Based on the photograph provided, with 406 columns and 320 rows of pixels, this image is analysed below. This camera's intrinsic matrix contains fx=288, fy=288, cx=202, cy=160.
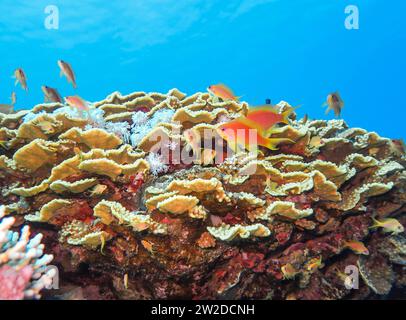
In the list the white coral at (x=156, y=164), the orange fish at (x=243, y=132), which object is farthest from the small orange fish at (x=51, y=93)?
the orange fish at (x=243, y=132)

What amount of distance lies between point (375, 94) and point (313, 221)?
134 meters

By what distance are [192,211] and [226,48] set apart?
101m

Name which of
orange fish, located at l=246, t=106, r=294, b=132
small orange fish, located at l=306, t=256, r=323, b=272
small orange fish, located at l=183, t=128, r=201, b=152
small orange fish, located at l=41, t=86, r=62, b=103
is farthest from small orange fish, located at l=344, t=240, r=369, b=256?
small orange fish, located at l=41, t=86, r=62, b=103

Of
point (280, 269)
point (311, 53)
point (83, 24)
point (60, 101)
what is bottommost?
point (280, 269)

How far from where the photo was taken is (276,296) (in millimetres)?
3408

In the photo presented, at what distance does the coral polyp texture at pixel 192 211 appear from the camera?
2.88 metres

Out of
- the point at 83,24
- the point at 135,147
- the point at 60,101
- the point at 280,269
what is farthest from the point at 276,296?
the point at 83,24

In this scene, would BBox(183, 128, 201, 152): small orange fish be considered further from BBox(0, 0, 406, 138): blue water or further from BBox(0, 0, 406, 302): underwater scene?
BBox(0, 0, 406, 138): blue water

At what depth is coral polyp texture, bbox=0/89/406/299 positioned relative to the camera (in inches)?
113

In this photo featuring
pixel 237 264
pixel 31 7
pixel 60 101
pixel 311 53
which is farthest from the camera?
pixel 311 53

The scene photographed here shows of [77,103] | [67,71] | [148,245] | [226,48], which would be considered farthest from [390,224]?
[226,48]

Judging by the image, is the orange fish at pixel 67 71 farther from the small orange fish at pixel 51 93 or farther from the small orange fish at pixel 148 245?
the small orange fish at pixel 148 245

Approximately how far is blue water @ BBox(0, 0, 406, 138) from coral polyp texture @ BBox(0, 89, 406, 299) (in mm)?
35020

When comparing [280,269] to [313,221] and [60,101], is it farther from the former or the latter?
[60,101]
